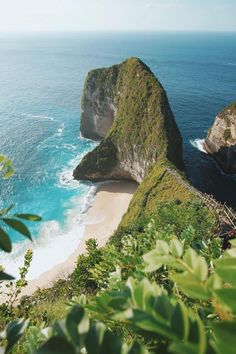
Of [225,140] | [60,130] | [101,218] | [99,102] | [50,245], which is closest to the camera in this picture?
[50,245]

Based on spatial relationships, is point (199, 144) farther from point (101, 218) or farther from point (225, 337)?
point (225, 337)

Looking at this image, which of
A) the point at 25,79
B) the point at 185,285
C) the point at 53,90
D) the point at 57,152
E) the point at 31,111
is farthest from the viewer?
the point at 25,79

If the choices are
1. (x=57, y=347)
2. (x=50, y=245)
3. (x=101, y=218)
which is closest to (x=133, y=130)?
(x=101, y=218)

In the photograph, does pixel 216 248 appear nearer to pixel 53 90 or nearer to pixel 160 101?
pixel 160 101

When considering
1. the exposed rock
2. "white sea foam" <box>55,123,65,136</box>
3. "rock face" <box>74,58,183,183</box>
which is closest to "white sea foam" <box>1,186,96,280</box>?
"rock face" <box>74,58,183,183</box>

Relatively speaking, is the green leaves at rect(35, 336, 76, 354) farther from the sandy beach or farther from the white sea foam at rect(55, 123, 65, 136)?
the white sea foam at rect(55, 123, 65, 136)

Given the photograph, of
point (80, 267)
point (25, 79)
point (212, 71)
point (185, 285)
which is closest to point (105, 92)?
point (80, 267)
